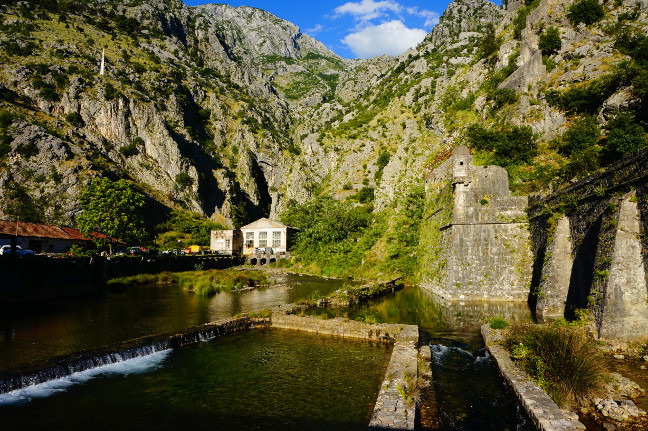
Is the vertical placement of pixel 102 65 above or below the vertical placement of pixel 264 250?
above

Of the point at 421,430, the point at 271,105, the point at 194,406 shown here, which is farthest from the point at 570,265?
the point at 271,105

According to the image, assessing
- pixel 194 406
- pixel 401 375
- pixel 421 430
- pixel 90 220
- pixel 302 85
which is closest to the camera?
pixel 421 430

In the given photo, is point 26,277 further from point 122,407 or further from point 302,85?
point 302,85

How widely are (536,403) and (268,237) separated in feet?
226

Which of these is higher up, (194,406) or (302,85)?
(302,85)

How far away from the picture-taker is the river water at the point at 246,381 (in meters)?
8.05

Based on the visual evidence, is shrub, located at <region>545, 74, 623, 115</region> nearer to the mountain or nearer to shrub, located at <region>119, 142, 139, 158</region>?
the mountain

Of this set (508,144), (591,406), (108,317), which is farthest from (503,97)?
(108,317)

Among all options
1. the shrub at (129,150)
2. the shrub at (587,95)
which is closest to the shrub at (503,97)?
the shrub at (587,95)

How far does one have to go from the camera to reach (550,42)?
140ft

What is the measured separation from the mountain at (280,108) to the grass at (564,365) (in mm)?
18881

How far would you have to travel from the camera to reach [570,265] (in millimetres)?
16438

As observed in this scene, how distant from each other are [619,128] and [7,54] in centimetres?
11369

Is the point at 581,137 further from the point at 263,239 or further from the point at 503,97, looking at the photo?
the point at 263,239
